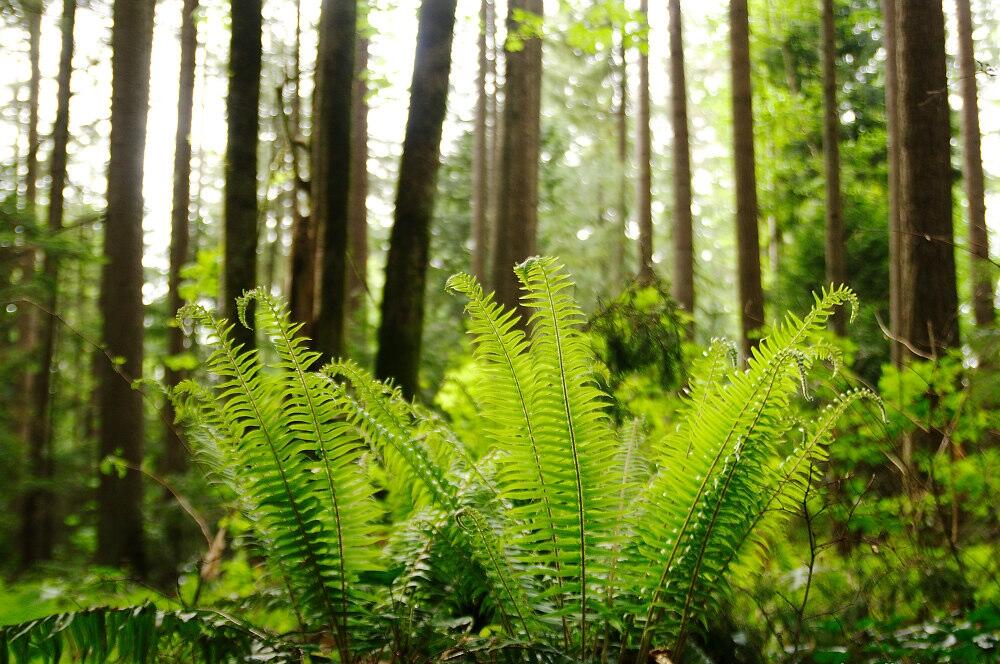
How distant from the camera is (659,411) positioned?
571cm

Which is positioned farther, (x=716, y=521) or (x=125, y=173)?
(x=125, y=173)

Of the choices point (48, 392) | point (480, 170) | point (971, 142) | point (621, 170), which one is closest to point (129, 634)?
point (48, 392)

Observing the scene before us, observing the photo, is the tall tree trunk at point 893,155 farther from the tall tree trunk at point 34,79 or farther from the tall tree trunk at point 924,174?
the tall tree trunk at point 34,79

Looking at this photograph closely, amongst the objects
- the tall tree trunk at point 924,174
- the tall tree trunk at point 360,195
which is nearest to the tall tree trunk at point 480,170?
the tall tree trunk at point 360,195

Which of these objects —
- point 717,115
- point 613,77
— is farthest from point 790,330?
point 717,115

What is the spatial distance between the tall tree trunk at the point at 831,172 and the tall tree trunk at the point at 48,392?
10.2 m

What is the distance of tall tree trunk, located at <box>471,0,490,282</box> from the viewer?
49.6 feet

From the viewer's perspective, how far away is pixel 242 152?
5.09m

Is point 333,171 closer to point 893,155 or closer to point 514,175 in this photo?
point 514,175

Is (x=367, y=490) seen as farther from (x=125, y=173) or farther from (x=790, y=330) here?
(x=125, y=173)

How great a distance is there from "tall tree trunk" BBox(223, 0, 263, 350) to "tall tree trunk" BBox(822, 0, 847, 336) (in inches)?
302

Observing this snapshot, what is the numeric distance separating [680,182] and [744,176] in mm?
1935

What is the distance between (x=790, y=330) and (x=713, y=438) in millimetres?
386

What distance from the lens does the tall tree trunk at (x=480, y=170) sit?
15120mm
